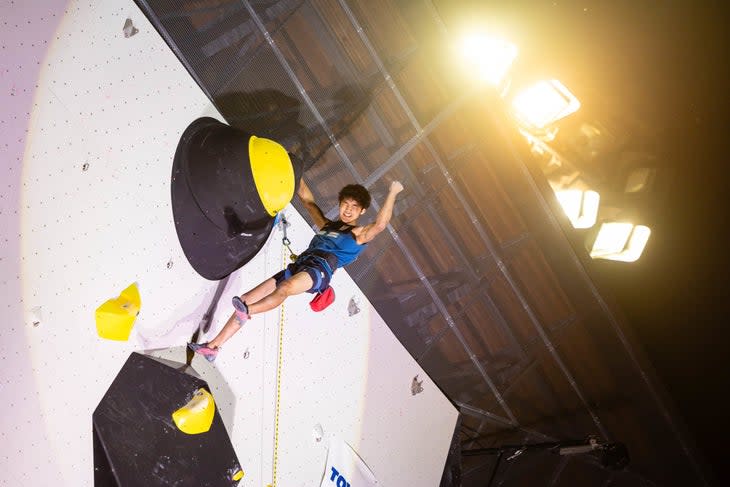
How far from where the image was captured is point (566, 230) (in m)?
4.36

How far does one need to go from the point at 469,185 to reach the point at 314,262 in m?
1.92

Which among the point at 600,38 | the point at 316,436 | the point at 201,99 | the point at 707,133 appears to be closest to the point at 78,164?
the point at 201,99

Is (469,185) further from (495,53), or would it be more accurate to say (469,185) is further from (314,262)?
(495,53)

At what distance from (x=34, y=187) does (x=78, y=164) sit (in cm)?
24

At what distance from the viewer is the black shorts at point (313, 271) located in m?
2.82

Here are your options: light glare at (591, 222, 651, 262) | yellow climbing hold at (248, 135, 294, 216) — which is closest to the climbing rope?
yellow climbing hold at (248, 135, 294, 216)

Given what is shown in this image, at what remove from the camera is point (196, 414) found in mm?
2684

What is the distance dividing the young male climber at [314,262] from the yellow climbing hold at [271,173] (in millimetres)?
395

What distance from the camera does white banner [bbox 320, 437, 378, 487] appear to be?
3645mm

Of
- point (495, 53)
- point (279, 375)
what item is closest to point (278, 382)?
point (279, 375)

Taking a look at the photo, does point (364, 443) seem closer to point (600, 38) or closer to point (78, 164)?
point (78, 164)

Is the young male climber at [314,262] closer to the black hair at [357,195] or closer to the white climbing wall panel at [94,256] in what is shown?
the black hair at [357,195]

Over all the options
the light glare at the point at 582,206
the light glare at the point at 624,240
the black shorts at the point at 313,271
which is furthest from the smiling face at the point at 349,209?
the light glare at the point at 624,240

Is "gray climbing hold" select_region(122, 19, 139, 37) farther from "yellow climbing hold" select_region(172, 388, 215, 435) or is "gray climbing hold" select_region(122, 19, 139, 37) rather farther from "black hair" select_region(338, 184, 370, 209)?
"yellow climbing hold" select_region(172, 388, 215, 435)
